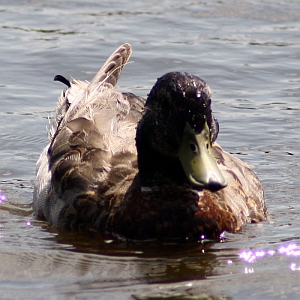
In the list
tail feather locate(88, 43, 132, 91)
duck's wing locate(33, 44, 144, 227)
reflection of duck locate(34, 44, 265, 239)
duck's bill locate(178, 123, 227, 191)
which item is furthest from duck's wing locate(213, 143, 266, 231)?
tail feather locate(88, 43, 132, 91)

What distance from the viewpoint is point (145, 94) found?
1186 centimetres

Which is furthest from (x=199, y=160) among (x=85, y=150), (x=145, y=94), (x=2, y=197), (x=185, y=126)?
(x=145, y=94)

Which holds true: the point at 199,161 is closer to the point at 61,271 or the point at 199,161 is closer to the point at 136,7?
the point at 61,271

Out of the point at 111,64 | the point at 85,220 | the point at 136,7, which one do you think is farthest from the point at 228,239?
the point at 136,7

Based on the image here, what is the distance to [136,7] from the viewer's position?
1515 cm

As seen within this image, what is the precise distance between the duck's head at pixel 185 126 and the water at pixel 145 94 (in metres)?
0.69

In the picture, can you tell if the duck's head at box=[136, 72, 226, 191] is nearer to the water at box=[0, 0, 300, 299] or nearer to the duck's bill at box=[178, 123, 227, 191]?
the duck's bill at box=[178, 123, 227, 191]

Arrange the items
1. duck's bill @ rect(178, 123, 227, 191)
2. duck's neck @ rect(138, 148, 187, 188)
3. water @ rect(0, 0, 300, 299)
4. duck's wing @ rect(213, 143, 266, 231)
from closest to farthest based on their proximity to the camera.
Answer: water @ rect(0, 0, 300, 299), duck's bill @ rect(178, 123, 227, 191), duck's neck @ rect(138, 148, 187, 188), duck's wing @ rect(213, 143, 266, 231)

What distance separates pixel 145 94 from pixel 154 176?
399cm

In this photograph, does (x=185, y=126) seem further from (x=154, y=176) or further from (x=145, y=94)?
(x=145, y=94)

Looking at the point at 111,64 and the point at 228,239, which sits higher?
the point at 111,64

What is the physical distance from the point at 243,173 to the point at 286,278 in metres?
1.94

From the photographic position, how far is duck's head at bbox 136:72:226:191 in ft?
24.3

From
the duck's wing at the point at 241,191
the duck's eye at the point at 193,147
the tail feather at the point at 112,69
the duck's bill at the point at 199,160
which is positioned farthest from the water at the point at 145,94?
the tail feather at the point at 112,69
